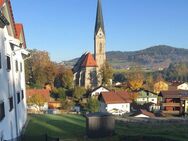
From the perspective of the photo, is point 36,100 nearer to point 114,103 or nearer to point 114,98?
point 114,103

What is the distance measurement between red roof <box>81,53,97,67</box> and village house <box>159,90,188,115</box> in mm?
34806

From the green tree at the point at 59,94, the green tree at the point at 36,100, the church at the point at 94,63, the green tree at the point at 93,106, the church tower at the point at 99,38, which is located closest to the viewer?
the green tree at the point at 93,106

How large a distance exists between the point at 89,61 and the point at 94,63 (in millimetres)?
1627

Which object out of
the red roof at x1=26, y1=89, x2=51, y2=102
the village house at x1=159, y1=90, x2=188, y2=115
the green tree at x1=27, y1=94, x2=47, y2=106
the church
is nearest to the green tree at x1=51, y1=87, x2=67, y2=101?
the red roof at x1=26, y1=89, x2=51, y2=102

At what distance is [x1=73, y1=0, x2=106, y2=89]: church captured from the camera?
91944 millimetres

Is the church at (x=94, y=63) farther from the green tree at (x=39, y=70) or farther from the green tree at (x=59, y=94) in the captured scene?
the green tree at (x=59, y=94)

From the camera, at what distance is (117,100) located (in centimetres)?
5859

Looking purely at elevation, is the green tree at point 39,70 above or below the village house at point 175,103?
above

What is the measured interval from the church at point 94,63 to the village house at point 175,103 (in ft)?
95.5

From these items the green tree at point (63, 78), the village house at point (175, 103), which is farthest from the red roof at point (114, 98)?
the green tree at point (63, 78)

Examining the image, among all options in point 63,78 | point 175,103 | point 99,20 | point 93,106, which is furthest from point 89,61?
point 93,106

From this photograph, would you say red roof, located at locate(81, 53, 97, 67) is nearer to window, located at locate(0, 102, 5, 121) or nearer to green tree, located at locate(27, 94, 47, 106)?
green tree, located at locate(27, 94, 47, 106)

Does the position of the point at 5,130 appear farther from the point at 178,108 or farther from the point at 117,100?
the point at 178,108

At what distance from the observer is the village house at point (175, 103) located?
194 feet
